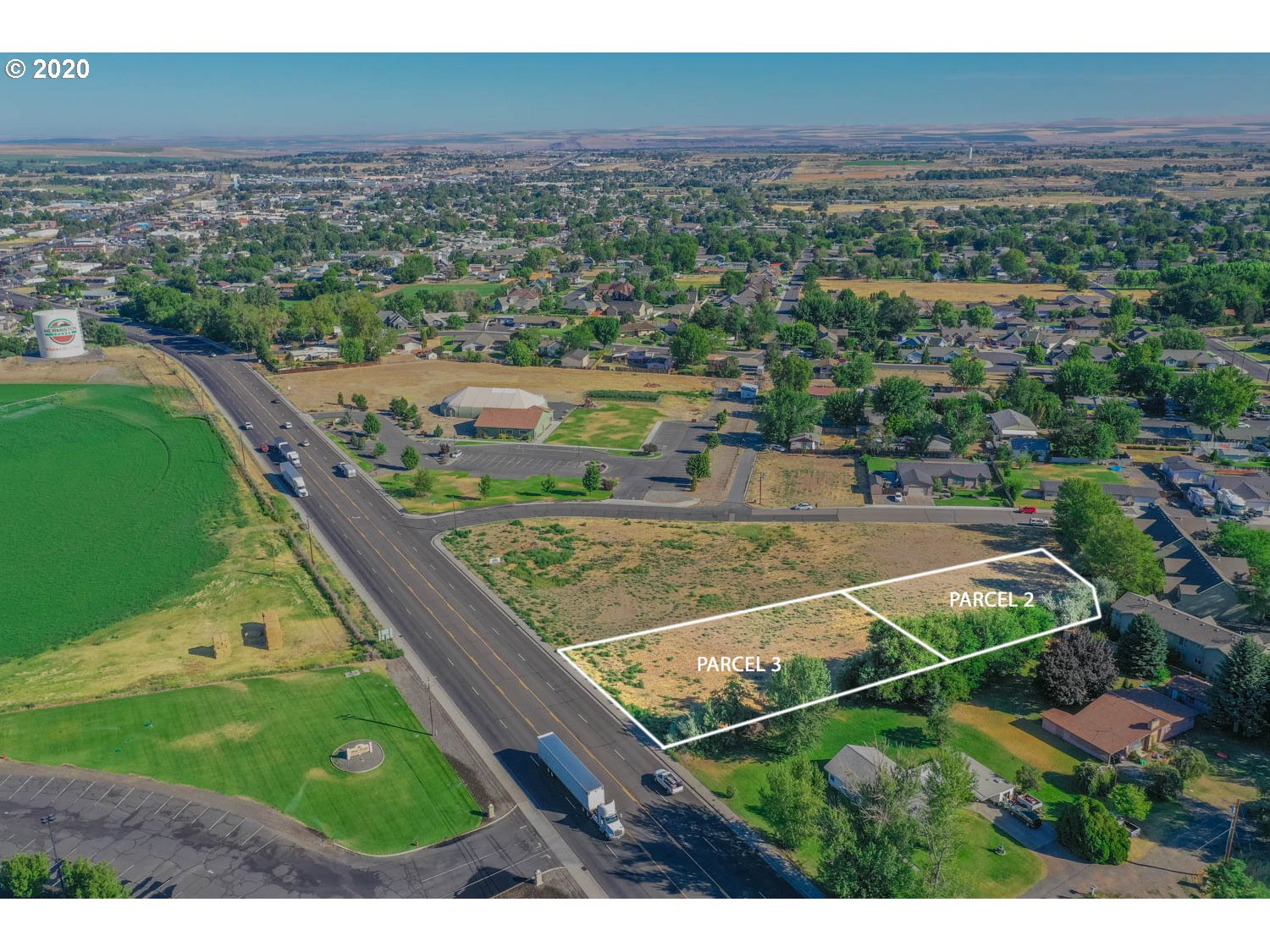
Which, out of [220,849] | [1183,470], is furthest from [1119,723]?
[1183,470]

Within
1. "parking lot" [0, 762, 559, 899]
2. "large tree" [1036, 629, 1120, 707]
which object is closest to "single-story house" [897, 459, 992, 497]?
"large tree" [1036, 629, 1120, 707]

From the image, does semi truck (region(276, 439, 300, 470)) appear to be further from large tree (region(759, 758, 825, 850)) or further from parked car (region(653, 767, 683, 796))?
large tree (region(759, 758, 825, 850))

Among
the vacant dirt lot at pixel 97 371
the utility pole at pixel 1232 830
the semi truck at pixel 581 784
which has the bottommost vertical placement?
the utility pole at pixel 1232 830

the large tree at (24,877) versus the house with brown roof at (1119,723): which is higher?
the large tree at (24,877)

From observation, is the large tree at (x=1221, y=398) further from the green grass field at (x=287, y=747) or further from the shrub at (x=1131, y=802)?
the green grass field at (x=287, y=747)

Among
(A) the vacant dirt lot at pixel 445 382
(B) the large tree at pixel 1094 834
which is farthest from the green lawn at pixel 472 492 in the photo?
(B) the large tree at pixel 1094 834
